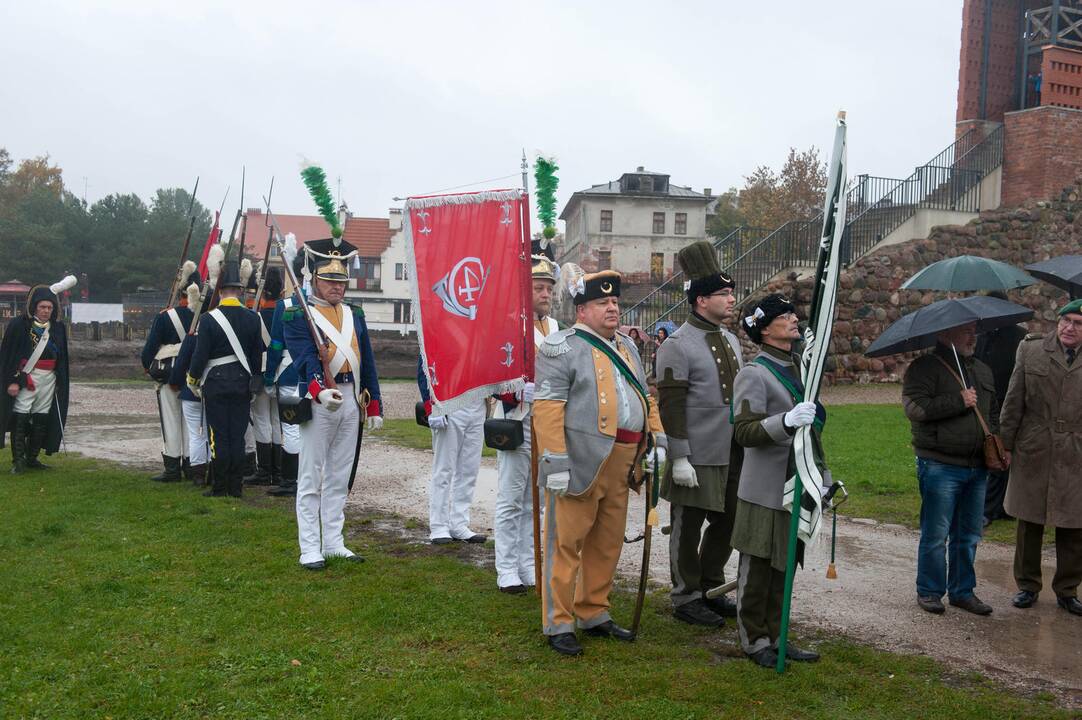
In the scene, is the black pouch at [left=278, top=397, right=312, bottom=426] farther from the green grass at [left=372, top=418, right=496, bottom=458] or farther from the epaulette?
the green grass at [left=372, top=418, right=496, bottom=458]

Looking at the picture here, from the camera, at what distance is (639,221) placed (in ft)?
200

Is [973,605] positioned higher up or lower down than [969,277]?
lower down

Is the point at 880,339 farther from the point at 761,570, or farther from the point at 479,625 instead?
the point at 479,625

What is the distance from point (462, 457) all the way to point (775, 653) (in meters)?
3.53

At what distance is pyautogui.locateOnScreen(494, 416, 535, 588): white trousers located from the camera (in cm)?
654

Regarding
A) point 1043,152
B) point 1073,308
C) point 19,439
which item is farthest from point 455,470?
point 1043,152

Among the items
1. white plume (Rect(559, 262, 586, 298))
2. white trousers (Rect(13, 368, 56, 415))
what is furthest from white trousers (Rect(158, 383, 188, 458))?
white plume (Rect(559, 262, 586, 298))

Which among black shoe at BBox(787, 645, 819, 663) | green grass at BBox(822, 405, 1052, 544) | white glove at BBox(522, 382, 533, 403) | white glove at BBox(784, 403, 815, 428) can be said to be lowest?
green grass at BBox(822, 405, 1052, 544)

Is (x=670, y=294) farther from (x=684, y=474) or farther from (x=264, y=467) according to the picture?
(x=684, y=474)

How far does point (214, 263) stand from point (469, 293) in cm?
459

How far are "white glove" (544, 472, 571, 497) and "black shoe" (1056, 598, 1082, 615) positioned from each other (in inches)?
139

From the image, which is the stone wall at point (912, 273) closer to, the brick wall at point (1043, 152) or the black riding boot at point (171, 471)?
the brick wall at point (1043, 152)

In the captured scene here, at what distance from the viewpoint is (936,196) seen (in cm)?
2339

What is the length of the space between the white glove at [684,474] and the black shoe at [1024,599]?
2.41 m
